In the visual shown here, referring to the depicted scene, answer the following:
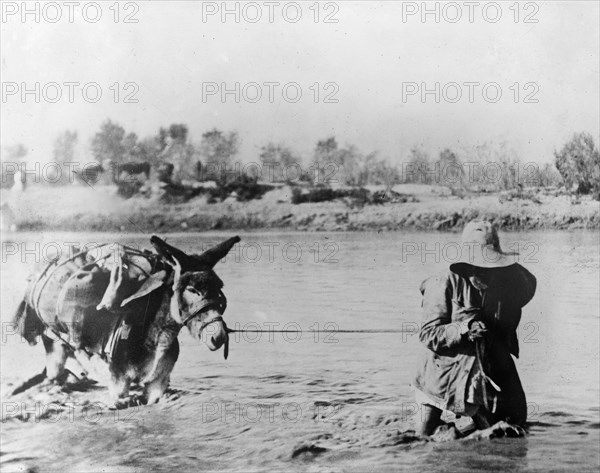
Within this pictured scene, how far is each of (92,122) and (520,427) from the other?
8.73 ft

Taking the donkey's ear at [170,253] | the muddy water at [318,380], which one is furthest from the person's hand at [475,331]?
the donkey's ear at [170,253]

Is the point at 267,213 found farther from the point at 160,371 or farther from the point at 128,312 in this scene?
the point at 160,371

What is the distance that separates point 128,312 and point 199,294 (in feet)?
1.22

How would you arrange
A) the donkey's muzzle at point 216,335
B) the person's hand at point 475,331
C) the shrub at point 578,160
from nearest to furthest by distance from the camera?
1. the person's hand at point 475,331
2. the donkey's muzzle at point 216,335
3. the shrub at point 578,160

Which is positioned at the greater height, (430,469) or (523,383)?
(523,383)

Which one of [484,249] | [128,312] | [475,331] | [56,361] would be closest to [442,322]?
[475,331]

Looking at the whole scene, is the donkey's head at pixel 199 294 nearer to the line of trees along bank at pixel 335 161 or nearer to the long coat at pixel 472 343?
the line of trees along bank at pixel 335 161

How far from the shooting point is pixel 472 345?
3.42 m

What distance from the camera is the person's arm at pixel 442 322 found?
3414 millimetres

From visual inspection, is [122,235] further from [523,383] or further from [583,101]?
[583,101]

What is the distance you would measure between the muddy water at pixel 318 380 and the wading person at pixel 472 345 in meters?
0.08

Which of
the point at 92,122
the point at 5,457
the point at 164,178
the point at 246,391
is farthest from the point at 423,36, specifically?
the point at 5,457

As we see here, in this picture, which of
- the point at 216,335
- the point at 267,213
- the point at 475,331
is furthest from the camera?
the point at 267,213

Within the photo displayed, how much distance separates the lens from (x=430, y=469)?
3.38 meters
